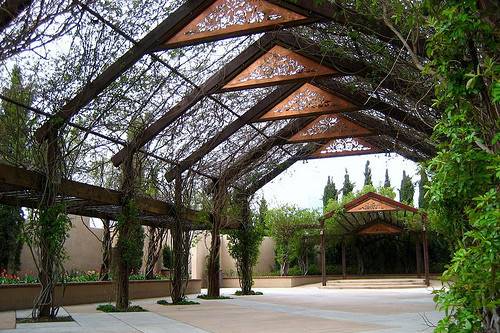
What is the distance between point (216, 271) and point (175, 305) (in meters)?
2.37

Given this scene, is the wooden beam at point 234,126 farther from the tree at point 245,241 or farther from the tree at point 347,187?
the tree at point 347,187

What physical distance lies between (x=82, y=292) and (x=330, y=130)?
23.6 ft

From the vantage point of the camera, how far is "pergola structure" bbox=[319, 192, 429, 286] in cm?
1845

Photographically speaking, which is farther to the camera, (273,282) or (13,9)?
(273,282)

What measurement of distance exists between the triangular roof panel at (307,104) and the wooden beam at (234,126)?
0.15 m

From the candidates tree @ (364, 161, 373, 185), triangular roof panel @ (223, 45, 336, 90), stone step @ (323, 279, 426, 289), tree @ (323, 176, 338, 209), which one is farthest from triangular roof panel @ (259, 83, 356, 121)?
tree @ (364, 161, 373, 185)

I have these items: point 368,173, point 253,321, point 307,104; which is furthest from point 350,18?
point 368,173

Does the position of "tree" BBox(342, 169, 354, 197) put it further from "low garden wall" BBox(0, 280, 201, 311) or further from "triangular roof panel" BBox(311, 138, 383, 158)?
"triangular roof panel" BBox(311, 138, 383, 158)

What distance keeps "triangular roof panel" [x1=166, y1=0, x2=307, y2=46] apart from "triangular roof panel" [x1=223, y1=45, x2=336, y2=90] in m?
1.78

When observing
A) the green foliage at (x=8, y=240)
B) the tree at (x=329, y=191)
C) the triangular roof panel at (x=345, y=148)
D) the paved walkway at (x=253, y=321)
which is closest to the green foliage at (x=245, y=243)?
the triangular roof panel at (x=345, y=148)

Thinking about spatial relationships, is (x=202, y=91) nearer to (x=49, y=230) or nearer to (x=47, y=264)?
(x=49, y=230)

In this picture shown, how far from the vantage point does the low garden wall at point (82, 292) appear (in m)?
10.1

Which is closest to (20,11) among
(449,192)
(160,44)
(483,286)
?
(160,44)

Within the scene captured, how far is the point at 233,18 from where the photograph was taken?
7500 mm
